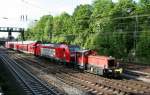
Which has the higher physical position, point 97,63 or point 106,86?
point 97,63

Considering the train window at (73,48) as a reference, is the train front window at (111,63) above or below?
below

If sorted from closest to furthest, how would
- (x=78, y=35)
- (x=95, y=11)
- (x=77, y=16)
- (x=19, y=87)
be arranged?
(x=19, y=87) → (x=95, y=11) → (x=78, y=35) → (x=77, y=16)

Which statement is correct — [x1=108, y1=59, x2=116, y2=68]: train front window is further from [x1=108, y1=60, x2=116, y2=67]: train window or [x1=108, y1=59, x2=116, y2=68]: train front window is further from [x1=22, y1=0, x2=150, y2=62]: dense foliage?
[x1=22, y1=0, x2=150, y2=62]: dense foliage

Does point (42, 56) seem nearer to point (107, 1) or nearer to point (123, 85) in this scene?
point (107, 1)

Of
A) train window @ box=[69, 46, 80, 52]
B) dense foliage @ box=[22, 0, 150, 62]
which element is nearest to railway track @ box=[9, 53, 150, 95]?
train window @ box=[69, 46, 80, 52]

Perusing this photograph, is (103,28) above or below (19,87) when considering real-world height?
above

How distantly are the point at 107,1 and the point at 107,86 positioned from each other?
133 ft

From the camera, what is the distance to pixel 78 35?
7494cm

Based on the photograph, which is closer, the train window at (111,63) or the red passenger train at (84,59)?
the red passenger train at (84,59)

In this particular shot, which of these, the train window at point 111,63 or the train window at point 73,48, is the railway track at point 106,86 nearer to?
the train window at point 111,63

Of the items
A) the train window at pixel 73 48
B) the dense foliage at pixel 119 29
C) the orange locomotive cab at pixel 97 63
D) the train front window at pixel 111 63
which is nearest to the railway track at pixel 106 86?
the orange locomotive cab at pixel 97 63

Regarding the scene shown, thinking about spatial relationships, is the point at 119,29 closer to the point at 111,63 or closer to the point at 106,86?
the point at 111,63

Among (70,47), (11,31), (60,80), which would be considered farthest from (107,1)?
(11,31)

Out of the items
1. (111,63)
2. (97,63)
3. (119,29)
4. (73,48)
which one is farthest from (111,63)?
(119,29)
